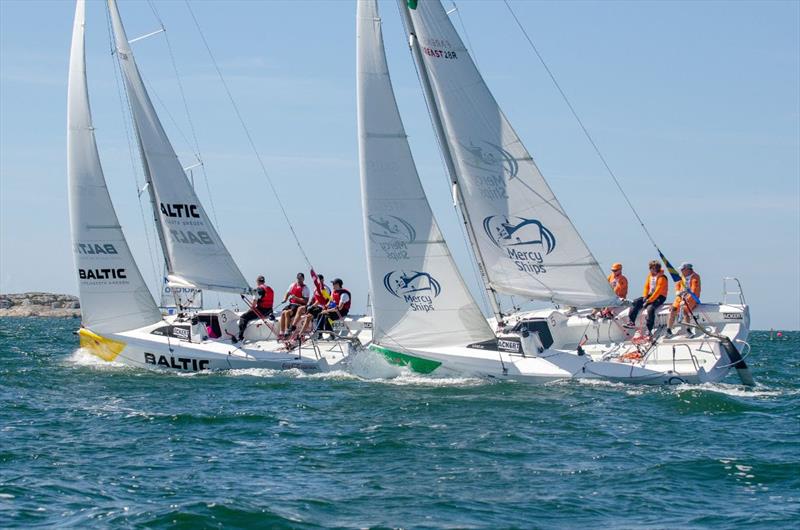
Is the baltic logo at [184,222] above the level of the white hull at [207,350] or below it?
above

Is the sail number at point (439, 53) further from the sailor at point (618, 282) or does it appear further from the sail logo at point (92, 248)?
the sail logo at point (92, 248)

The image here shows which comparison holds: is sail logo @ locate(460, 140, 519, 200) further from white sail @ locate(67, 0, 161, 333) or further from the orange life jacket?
white sail @ locate(67, 0, 161, 333)

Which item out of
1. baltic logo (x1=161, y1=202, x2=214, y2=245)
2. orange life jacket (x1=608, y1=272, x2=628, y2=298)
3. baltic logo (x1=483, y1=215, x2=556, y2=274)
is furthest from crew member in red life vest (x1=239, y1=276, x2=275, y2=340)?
orange life jacket (x1=608, y1=272, x2=628, y2=298)

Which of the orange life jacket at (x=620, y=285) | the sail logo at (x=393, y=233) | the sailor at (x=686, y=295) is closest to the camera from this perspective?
the sailor at (x=686, y=295)

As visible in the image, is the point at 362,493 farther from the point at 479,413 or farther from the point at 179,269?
the point at 179,269

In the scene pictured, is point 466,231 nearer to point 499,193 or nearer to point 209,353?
point 499,193

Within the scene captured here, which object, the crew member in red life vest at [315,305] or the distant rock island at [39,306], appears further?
the distant rock island at [39,306]

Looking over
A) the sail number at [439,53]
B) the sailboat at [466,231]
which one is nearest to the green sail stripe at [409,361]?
the sailboat at [466,231]

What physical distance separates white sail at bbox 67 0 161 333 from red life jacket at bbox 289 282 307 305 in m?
3.40

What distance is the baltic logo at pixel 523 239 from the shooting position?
2191cm

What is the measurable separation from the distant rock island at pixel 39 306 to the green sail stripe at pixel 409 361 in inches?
3676

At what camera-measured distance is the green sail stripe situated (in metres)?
21.6

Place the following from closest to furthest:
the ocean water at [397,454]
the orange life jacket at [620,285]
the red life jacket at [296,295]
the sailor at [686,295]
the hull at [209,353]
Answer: the ocean water at [397,454]
the sailor at [686,295]
the orange life jacket at [620,285]
the hull at [209,353]
the red life jacket at [296,295]

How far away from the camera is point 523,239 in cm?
2202
